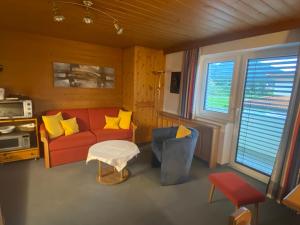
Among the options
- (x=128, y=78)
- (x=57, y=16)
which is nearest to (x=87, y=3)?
(x=57, y=16)

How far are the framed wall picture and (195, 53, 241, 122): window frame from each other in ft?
1.75

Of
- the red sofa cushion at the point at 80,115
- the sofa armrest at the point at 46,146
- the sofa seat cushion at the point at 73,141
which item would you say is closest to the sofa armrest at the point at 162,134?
the sofa seat cushion at the point at 73,141

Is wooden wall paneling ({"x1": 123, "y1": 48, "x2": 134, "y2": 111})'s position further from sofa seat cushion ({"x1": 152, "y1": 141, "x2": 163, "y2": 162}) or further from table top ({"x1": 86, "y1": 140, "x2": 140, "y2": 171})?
table top ({"x1": 86, "y1": 140, "x2": 140, "y2": 171})

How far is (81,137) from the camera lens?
325 cm

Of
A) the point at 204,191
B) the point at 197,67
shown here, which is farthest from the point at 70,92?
the point at 204,191

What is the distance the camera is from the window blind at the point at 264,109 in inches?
96.5

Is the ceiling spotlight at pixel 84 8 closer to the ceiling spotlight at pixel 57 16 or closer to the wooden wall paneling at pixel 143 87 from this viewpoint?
the ceiling spotlight at pixel 57 16

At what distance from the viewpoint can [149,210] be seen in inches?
82.0

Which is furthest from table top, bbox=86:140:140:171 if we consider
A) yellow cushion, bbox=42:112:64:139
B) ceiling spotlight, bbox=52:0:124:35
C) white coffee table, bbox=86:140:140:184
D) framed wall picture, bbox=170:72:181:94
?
framed wall picture, bbox=170:72:181:94

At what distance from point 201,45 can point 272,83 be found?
54.3 inches

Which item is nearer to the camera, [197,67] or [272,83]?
[272,83]

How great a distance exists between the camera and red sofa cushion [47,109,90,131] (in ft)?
11.8

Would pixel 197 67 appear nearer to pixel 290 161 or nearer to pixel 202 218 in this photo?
pixel 290 161

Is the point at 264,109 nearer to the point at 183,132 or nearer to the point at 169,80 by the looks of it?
the point at 183,132
